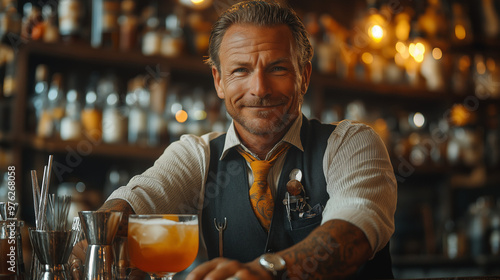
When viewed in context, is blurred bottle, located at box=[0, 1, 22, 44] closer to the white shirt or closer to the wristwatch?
the white shirt

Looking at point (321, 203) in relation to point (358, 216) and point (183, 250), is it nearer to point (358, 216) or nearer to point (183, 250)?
point (358, 216)

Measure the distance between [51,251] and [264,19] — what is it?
0.94m

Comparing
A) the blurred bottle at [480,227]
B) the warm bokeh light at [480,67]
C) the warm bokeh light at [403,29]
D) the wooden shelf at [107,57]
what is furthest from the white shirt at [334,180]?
the warm bokeh light at [480,67]

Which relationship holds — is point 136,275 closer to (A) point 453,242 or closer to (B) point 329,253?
(B) point 329,253

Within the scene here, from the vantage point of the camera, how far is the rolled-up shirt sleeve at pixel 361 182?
115 centimetres

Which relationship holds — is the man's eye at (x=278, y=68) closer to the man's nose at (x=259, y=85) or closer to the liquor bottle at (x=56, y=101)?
the man's nose at (x=259, y=85)

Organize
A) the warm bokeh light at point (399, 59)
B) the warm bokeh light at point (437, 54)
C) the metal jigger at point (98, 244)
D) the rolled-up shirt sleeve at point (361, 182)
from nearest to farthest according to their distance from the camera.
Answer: the metal jigger at point (98, 244), the rolled-up shirt sleeve at point (361, 182), the warm bokeh light at point (399, 59), the warm bokeh light at point (437, 54)

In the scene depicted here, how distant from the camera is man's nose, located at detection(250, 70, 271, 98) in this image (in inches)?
59.0

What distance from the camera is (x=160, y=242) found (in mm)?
1010

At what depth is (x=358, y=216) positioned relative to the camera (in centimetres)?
113

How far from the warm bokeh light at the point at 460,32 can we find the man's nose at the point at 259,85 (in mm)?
2465

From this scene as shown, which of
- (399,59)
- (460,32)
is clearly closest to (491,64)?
(460,32)

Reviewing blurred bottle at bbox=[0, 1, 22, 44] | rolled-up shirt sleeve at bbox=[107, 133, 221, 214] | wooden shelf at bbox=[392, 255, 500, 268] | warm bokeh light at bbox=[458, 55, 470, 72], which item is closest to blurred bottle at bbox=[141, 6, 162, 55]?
blurred bottle at bbox=[0, 1, 22, 44]

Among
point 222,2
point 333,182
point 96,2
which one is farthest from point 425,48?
point 333,182
